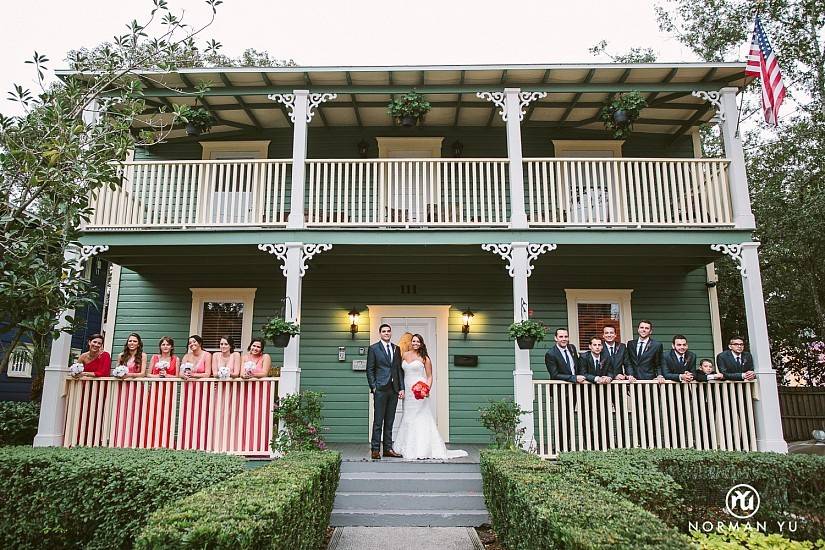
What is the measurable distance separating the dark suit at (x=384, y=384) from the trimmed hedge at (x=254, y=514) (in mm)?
2334

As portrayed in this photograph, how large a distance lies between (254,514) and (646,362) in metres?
6.24

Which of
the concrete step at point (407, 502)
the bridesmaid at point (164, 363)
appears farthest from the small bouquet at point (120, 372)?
the concrete step at point (407, 502)

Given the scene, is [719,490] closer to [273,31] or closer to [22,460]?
[22,460]

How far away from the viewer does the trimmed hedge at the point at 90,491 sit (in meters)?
4.94

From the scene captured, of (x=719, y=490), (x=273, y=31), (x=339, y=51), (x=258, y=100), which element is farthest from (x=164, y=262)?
(x=339, y=51)

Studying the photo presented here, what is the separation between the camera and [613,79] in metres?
8.92

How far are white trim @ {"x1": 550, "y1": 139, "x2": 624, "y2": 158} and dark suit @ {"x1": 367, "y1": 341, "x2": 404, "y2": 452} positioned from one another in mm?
5491

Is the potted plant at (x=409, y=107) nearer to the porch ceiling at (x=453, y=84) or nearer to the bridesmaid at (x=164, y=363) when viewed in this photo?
the porch ceiling at (x=453, y=84)

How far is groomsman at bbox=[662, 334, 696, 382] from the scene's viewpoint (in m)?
7.71

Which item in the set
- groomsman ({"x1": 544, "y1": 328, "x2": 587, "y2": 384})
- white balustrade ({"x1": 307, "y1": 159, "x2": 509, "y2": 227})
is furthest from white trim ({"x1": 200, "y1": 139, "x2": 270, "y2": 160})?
groomsman ({"x1": 544, "y1": 328, "x2": 587, "y2": 384})

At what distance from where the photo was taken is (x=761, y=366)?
778cm

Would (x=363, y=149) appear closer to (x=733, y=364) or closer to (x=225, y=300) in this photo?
(x=225, y=300)

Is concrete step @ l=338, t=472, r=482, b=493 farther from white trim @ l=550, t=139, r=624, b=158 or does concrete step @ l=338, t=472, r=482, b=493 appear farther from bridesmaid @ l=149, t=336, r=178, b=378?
white trim @ l=550, t=139, r=624, b=158

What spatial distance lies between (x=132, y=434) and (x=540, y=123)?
8.73 m
